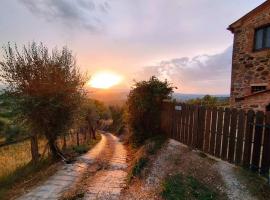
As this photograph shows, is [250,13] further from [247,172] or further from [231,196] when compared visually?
[231,196]

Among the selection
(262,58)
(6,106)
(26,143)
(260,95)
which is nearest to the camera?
(260,95)

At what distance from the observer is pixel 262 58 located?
1377 cm

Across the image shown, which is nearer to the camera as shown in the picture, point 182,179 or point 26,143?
point 182,179

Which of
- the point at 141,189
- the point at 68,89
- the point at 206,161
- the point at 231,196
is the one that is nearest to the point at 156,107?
the point at 68,89

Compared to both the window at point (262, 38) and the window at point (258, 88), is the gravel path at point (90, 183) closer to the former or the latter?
the window at point (258, 88)

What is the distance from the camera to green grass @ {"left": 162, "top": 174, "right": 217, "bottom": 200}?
20.6 feet

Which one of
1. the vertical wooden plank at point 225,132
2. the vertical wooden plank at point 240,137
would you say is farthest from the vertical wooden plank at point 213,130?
the vertical wooden plank at point 240,137

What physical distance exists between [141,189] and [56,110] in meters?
6.40

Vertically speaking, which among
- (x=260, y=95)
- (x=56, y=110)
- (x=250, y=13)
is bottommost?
(x=56, y=110)

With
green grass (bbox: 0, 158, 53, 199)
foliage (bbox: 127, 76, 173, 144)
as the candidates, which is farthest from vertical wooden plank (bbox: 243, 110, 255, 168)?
green grass (bbox: 0, 158, 53, 199)

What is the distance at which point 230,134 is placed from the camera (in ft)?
27.1

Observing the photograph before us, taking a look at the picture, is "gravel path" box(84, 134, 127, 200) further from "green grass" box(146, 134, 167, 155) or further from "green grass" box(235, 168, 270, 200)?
"green grass" box(235, 168, 270, 200)

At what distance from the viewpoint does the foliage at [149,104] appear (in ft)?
46.1

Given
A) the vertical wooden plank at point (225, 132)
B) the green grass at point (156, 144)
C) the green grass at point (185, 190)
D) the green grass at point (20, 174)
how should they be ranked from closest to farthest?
the green grass at point (185, 190) → the vertical wooden plank at point (225, 132) → the green grass at point (20, 174) → the green grass at point (156, 144)
